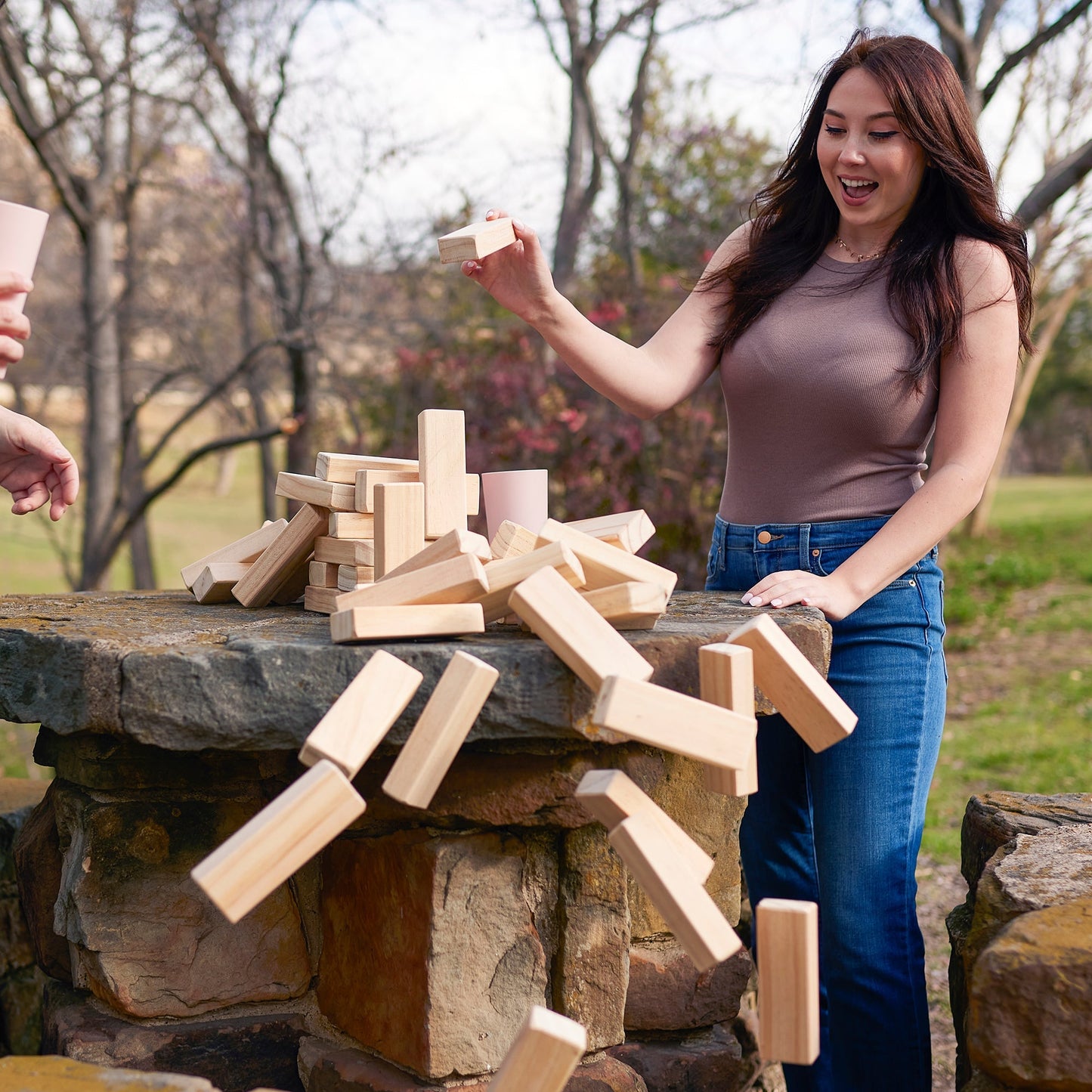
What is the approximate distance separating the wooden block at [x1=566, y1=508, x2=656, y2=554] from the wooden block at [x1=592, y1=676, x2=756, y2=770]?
1.59ft

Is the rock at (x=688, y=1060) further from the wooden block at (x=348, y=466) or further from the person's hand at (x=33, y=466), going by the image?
the person's hand at (x=33, y=466)

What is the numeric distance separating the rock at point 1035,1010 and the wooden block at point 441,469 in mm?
1134

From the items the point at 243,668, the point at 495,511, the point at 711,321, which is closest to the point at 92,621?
the point at 243,668

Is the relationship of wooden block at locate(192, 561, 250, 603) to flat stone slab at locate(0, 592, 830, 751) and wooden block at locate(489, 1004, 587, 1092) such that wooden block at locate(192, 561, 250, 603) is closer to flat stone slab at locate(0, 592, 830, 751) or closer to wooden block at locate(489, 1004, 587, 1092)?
flat stone slab at locate(0, 592, 830, 751)

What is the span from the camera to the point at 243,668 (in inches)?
69.0

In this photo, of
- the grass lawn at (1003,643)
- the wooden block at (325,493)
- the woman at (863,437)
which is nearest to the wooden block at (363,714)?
the wooden block at (325,493)

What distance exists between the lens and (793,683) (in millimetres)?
1772

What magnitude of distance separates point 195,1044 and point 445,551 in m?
1.09

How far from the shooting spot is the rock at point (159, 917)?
2.12m

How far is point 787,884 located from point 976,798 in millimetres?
531

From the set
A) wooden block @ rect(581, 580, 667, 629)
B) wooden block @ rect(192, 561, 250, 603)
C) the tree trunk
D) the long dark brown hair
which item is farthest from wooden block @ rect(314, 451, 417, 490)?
the tree trunk

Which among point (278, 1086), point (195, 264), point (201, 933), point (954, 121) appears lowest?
point (278, 1086)

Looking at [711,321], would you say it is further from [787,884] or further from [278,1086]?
[278,1086]

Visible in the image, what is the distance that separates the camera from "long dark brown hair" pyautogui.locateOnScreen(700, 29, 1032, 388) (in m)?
2.14
